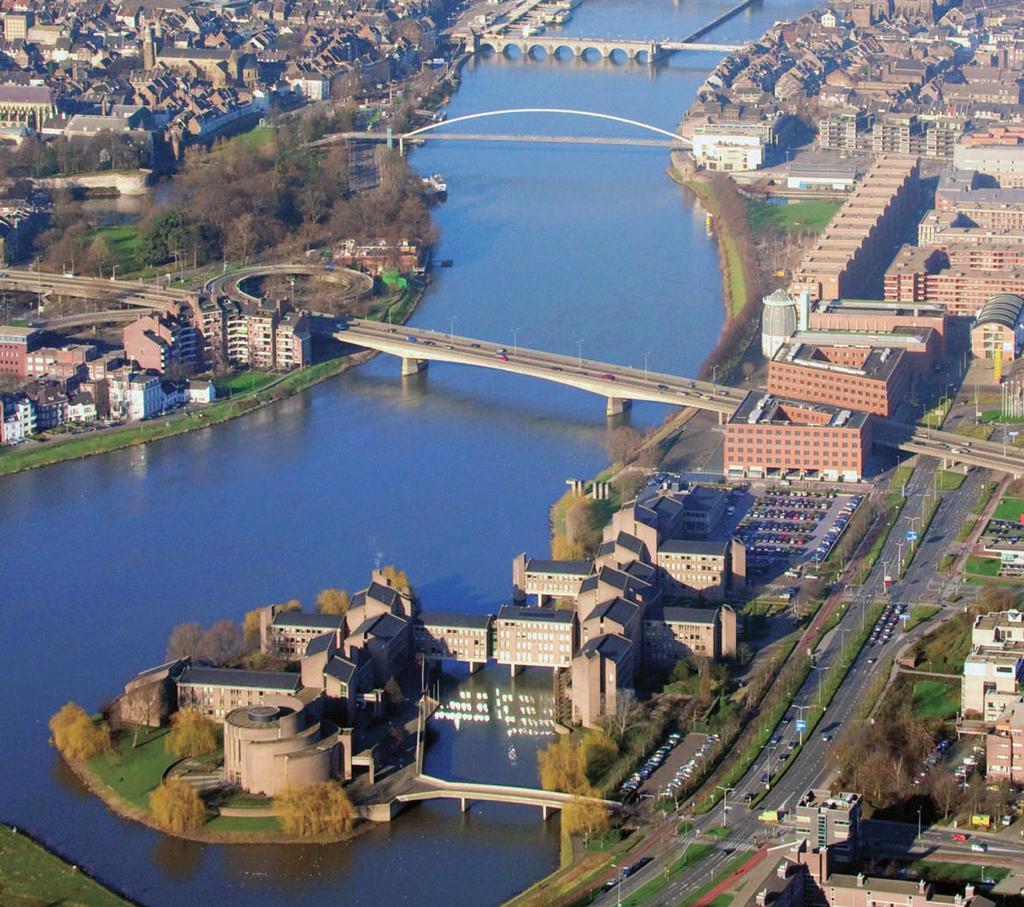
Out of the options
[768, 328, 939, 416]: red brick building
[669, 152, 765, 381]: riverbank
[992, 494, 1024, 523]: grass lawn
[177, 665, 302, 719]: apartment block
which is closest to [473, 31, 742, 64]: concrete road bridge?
[669, 152, 765, 381]: riverbank

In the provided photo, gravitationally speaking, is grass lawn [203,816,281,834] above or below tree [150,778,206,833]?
below

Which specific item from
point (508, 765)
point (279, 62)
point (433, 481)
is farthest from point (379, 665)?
point (279, 62)

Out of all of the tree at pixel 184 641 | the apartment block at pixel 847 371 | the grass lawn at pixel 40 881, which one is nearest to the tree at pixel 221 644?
the tree at pixel 184 641

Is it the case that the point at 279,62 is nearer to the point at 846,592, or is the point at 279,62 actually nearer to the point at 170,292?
the point at 170,292

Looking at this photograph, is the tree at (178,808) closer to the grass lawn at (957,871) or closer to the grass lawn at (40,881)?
the grass lawn at (40,881)

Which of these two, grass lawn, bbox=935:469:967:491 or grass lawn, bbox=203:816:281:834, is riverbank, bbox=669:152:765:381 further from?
grass lawn, bbox=203:816:281:834

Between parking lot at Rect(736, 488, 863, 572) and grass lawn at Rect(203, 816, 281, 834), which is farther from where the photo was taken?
parking lot at Rect(736, 488, 863, 572)

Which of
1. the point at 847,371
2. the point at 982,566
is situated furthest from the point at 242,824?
the point at 847,371
